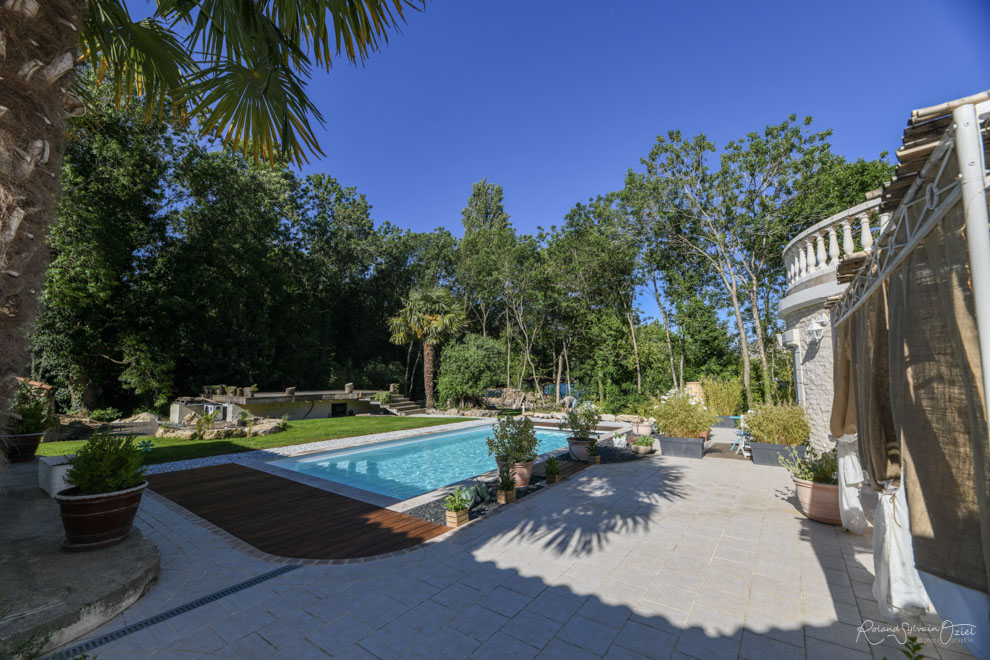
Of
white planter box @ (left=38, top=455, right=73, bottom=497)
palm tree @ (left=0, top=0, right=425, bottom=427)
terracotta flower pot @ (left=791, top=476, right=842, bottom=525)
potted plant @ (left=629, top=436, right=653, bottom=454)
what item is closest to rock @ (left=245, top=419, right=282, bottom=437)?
white planter box @ (left=38, top=455, right=73, bottom=497)

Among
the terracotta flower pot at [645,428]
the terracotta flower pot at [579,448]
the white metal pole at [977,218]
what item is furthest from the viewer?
the terracotta flower pot at [645,428]

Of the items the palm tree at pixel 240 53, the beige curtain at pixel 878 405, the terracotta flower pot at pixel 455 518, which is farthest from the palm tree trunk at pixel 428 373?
the beige curtain at pixel 878 405

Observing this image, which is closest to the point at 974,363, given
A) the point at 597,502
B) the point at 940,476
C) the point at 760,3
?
the point at 940,476

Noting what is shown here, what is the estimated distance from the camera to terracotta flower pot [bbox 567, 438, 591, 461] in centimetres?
953

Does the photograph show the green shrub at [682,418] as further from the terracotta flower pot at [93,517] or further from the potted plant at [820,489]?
the terracotta flower pot at [93,517]

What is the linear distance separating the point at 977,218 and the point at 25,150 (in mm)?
3695

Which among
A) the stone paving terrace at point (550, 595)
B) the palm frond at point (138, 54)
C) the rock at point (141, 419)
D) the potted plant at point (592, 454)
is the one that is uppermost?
the palm frond at point (138, 54)

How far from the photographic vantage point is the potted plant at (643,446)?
394 inches

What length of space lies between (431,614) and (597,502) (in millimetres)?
3753

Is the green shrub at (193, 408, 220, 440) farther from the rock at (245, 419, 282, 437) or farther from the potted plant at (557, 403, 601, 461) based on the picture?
the potted plant at (557, 403, 601, 461)

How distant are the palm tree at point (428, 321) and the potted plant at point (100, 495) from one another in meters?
18.1

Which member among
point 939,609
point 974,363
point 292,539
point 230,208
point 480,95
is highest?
point 480,95

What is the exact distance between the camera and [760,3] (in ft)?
29.3

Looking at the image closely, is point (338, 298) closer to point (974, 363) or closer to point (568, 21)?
point (568, 21)
